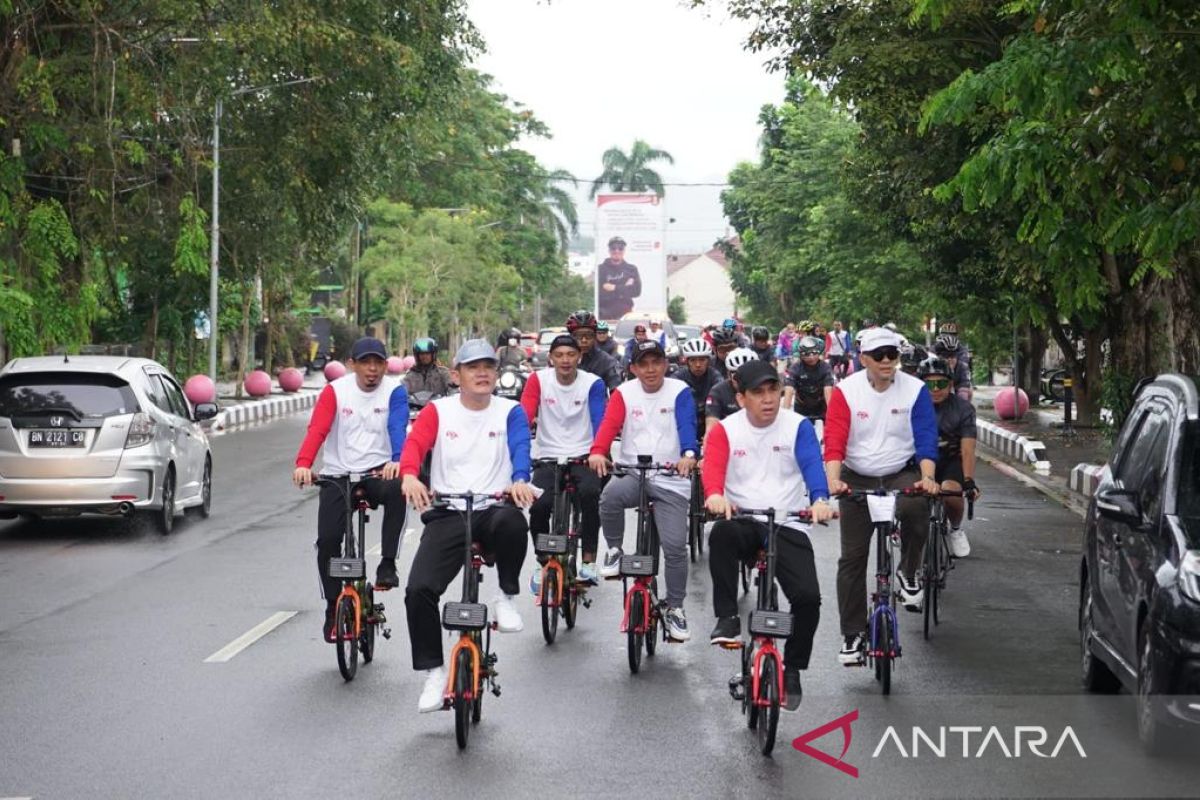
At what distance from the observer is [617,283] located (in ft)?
219

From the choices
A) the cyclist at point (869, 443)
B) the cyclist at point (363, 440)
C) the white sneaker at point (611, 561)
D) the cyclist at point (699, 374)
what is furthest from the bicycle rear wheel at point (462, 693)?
the cyclist at point (699, 374)

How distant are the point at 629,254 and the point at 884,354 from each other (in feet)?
184

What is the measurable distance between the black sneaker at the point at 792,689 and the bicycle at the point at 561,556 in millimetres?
2856

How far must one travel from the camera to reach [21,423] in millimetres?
17188

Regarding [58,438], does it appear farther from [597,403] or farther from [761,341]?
[761,341]

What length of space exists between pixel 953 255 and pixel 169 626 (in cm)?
2247

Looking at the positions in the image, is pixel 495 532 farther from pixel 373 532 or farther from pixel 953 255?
pixel 953 255

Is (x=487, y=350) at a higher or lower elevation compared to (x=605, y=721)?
higher

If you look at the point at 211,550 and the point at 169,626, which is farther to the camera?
the point at 211,550

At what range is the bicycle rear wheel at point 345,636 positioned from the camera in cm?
1013

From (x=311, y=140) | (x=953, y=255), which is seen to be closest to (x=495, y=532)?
(x=311, y=140)

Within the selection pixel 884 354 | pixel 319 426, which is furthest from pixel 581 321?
→ pixel 884 354

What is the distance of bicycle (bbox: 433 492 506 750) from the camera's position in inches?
335

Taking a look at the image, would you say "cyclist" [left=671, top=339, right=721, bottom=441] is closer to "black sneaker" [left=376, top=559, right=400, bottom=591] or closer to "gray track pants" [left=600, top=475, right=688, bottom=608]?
"gray track pants" [left=600, top=475, right=688, bottom=608]
